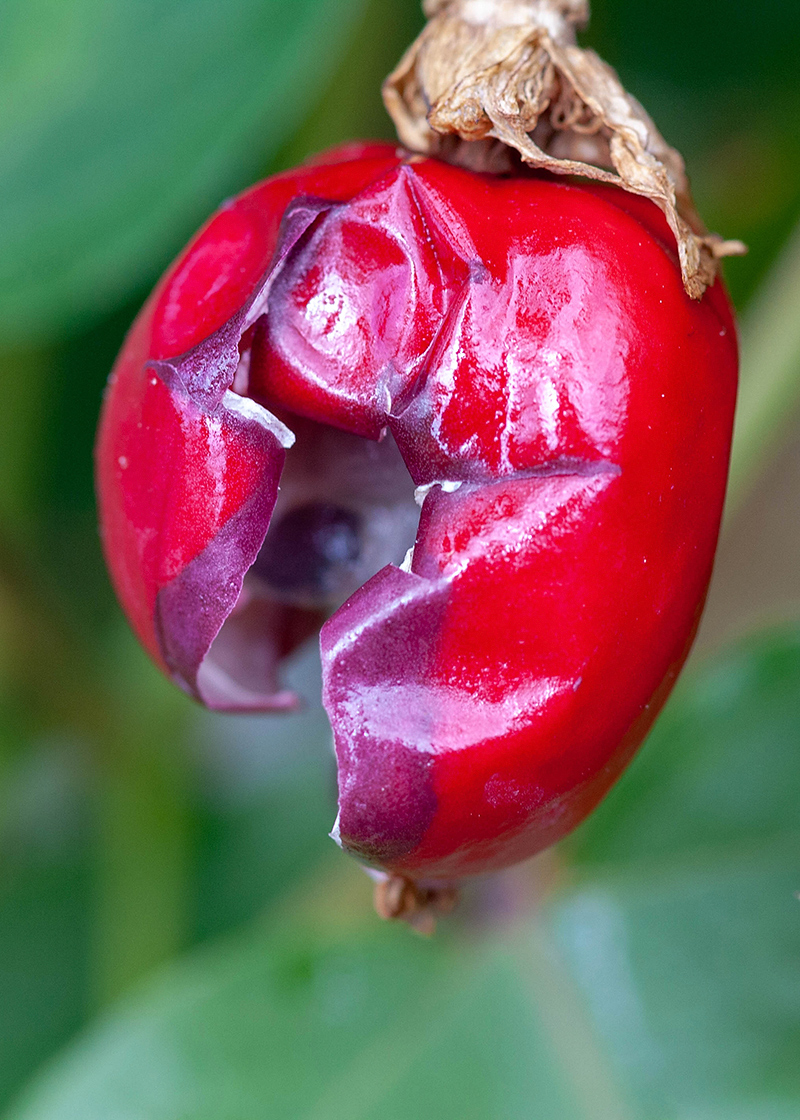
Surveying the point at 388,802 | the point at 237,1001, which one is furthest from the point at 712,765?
the point at 388,802

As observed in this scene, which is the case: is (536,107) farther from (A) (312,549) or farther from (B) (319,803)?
(B) (319,803)

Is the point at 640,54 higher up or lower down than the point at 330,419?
lower down

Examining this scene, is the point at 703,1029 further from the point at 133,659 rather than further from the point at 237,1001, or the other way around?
the point at 133,659

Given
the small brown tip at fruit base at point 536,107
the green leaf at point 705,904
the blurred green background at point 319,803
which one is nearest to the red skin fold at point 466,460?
the small brown tip at fruit base at point 536,107

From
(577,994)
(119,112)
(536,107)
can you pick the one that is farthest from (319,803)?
(536,107)

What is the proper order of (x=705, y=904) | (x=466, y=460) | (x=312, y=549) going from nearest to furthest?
(x=466, y=460) < (x=312, y=549) < (x=705, y=904)

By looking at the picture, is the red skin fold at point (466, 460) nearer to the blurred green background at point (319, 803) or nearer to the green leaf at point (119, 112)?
the blurred green background at point (319, 803)

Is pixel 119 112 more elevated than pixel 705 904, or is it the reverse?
pixel 119 112
